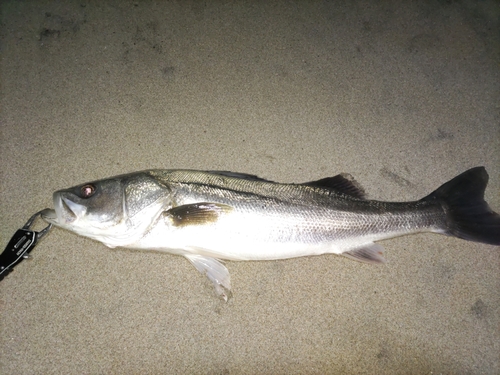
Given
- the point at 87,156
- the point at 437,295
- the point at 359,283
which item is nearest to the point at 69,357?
the point at 87,156

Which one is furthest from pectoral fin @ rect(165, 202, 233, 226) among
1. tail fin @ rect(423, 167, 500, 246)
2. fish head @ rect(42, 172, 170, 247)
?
tail fin @ rect(423, 167, 500, 246)

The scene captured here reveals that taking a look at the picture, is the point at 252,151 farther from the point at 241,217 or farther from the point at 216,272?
the point at 216,272

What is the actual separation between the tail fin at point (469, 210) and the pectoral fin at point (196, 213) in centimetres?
154

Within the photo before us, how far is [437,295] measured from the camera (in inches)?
99.0

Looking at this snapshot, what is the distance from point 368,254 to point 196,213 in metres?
1.21

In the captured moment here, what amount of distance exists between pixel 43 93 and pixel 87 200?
1326 mm

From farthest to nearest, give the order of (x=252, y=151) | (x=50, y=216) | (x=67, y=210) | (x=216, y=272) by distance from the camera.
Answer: (x=252, y=151)
(x=216, y=272)
(x=50, y=216)
(x=67, y=210)

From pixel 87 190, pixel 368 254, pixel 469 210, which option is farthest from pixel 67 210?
pixel 469 210

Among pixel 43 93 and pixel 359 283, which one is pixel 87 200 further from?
pixel 359 283

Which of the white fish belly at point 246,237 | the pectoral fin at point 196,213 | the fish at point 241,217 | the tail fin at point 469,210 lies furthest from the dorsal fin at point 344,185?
the pectoral fin at point 196,213

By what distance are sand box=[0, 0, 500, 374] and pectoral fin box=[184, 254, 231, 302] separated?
10cm

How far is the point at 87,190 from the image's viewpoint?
84.3 inches

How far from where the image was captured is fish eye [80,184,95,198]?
2.13 meters

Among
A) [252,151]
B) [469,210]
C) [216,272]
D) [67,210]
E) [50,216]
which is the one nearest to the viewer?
[67,210]
